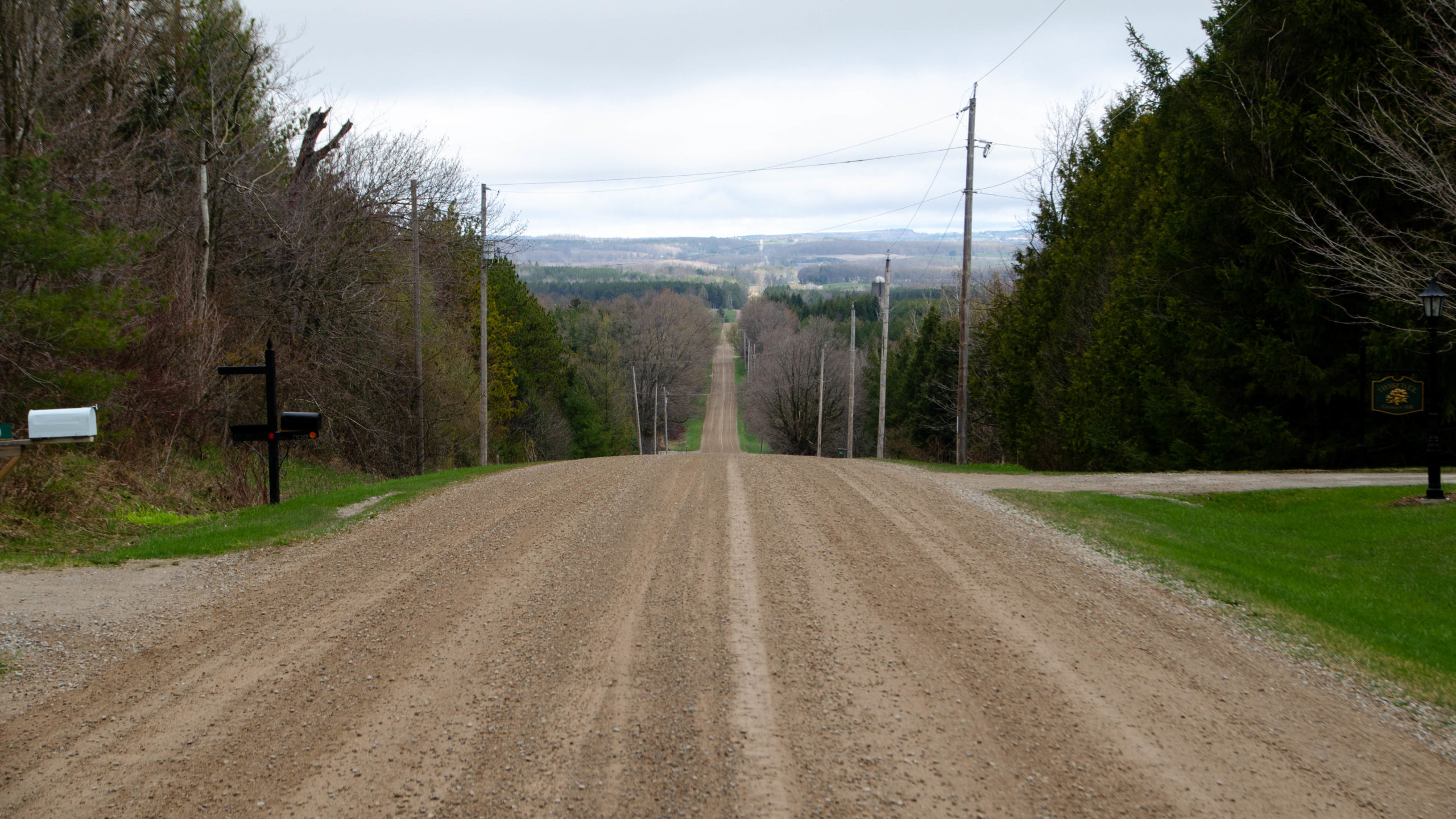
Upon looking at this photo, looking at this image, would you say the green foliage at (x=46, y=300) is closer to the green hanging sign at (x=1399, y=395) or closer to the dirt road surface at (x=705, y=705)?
the dirt road surface at (x=705, y=705)

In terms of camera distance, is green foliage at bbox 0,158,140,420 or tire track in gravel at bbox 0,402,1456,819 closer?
tire track in gravel at bbox 0,402,1456,819

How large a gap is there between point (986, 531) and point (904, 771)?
655cm

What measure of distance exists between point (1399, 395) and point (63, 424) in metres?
19.4

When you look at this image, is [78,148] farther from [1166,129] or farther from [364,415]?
[1166,129]

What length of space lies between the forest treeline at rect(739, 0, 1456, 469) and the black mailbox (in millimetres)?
16003

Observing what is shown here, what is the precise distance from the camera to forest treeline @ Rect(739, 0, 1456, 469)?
15.4 m

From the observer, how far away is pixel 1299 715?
17.9ft

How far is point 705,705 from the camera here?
533cm

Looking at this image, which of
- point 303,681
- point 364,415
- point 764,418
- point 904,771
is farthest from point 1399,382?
point 764,418

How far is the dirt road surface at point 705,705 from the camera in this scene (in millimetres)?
4379

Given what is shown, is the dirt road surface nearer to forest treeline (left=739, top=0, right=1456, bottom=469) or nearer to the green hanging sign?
the green hanging sign

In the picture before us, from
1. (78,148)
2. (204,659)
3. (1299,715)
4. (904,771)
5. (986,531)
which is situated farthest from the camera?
(78,148)

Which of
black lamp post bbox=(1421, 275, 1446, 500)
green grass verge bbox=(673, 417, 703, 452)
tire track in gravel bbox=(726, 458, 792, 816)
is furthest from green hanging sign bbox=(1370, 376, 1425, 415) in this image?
green grass verge bbox=(673, 417, 703, 452)

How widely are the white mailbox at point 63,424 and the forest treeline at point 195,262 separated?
170 cm
